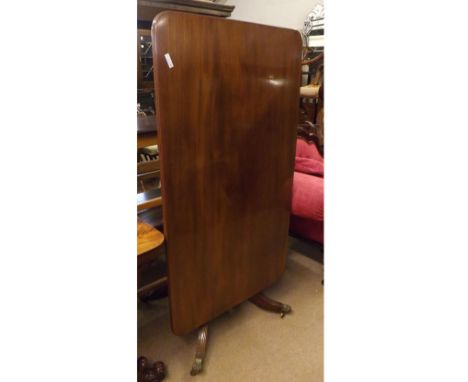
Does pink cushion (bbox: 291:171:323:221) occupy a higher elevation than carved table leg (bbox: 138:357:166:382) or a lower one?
higher

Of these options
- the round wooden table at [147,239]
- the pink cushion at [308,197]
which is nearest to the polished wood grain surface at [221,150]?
the round wooden table at [147,239]

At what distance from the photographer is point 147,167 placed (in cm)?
156

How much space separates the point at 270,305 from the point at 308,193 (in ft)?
2.19

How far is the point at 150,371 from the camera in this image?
142cm

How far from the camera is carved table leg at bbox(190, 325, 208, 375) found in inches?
58.0

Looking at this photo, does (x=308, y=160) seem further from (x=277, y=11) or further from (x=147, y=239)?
(x=277, y=11)

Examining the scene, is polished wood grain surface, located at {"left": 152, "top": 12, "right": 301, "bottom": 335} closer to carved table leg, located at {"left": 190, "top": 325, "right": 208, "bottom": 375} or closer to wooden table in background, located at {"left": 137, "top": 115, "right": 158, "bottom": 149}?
Result: carved table leg, located at {"left": 190, "top": 325, "right": 208, "bottom": 375}

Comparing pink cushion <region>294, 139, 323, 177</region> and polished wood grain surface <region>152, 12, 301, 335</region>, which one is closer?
polished wood grain surface <region>152, 12, 301, 335</region>

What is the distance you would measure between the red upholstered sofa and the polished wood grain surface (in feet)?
1.00

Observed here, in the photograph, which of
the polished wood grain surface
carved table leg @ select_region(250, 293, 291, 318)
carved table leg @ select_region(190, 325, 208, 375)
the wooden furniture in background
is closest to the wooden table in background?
the polished wood grain surface

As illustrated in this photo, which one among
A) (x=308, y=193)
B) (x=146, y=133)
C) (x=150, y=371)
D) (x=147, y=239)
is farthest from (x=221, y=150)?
(x=150, y=371)
